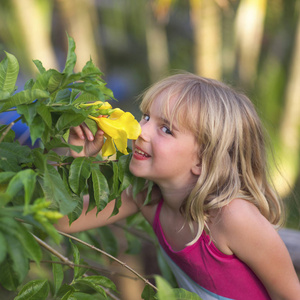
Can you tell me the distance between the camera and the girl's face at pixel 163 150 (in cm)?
134

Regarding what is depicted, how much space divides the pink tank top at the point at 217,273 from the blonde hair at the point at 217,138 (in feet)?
0.31

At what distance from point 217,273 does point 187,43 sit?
1271 centimetres

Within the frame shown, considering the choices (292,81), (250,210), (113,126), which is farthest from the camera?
(292,81)

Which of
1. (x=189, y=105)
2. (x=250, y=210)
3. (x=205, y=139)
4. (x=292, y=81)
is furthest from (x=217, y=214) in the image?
(x=292, y=81)

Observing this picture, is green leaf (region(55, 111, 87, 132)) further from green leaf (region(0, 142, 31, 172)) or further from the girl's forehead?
the girl's forehead

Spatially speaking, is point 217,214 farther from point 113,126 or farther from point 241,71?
point 241,71

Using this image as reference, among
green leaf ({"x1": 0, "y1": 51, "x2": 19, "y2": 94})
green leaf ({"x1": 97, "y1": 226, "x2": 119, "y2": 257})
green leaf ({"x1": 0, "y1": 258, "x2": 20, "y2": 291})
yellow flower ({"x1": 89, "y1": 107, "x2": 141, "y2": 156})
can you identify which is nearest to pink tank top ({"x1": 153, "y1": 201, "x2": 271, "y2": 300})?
green leaf ({"x1": 97, "y1": 226, "x2": 119, "y2": 257})

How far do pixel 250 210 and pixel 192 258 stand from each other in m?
0.26

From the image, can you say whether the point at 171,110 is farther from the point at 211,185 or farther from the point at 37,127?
the point at 37,127

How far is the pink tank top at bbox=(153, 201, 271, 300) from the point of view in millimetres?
1438

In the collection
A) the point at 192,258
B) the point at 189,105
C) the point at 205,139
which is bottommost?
the point at 192,258

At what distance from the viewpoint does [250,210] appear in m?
1.38

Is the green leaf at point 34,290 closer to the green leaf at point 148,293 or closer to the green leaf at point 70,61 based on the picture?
the green leaf at point 148,293

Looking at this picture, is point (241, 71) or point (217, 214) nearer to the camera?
point (217, 214)
